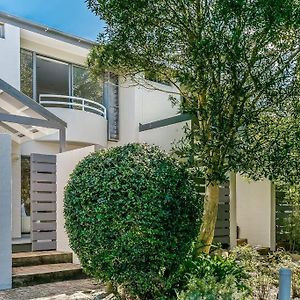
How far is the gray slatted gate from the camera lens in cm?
1066

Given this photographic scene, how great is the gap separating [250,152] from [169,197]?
71.5 inches

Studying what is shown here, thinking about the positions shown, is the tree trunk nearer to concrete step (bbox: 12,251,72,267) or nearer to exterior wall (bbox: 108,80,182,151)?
concrete step (bbox: 12,251,72,267)

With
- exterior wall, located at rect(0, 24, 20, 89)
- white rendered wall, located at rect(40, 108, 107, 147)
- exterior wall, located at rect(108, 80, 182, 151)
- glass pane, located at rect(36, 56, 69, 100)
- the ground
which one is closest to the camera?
the ground

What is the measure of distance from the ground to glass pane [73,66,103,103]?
8.29m

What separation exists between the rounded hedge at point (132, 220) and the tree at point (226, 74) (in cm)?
118

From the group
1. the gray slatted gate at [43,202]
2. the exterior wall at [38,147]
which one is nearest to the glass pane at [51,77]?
the exterior wall at [38,147]

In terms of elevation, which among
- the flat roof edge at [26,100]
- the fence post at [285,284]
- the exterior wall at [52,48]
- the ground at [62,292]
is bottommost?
the ground at [62,292]

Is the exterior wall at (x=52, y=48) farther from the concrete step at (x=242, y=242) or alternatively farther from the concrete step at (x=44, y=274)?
the concrete step at (x=242, y=242)

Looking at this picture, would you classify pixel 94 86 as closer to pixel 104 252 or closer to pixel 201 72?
pixel 201 72

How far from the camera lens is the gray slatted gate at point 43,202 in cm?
1066

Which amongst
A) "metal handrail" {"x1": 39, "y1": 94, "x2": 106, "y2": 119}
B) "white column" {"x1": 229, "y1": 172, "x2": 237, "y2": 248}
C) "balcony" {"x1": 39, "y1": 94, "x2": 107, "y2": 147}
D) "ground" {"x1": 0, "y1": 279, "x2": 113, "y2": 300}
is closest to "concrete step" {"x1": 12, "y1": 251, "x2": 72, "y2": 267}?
"ground" {"x1": 0, "y1": 279, "x2": 113, "y2": 300}

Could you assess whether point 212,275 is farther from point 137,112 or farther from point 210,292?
point 137,112

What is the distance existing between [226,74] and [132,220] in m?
2.90

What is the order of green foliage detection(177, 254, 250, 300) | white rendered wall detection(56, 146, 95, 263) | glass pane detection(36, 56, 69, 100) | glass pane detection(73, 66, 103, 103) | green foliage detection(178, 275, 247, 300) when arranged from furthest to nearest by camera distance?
1. glass pane detection(73, 66, 103, 103)
2. glass pane detection(36, 56, 69, 100)
3. white rendered wall detection(56, 146, 95, 263)
4. green foliage detection(177, 254, 250, 300)
5. green foliage detection(178, 275, 247, 300)
